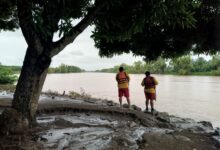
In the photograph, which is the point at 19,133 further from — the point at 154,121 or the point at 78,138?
the point at 154,121

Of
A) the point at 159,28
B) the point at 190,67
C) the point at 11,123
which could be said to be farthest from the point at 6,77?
the point at 190,67

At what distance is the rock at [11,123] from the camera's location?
21.4 ft

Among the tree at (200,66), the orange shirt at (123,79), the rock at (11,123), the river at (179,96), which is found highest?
the tree at (200,66)

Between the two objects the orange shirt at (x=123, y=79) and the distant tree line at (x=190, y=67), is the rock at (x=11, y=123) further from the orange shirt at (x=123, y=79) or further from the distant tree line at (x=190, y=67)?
the distant tree line at (x=190, y=67)

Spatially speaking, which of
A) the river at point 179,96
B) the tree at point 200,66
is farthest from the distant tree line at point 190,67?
the river at point 179,96

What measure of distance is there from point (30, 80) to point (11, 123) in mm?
990

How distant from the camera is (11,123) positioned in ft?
21.5

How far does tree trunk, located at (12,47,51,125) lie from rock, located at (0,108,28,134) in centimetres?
15

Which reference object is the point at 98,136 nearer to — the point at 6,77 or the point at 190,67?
the point at 6,77

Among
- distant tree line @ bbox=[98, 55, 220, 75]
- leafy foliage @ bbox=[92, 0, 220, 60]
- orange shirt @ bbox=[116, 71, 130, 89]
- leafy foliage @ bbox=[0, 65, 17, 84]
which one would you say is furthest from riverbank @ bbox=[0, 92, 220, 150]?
distant tree line @ bbox=[98, 55, 220, 75]

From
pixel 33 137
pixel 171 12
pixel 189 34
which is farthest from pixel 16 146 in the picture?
pixel 189 34

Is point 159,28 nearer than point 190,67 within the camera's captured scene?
Yes

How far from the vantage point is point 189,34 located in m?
8.74

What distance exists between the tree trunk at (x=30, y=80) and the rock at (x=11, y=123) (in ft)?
0.49
